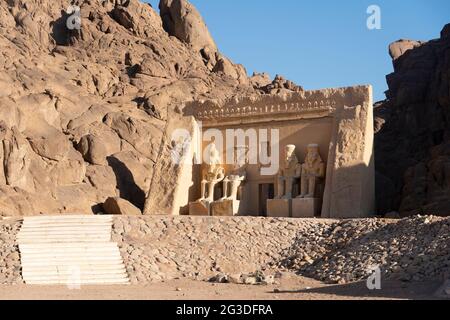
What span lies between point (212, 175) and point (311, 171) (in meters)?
3.41

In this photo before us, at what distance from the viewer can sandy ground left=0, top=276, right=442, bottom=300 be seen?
13430mm

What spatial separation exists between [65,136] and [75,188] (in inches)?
119

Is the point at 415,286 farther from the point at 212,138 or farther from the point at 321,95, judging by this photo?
the point at 212,138

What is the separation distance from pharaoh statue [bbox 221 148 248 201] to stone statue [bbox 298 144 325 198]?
2180 millimetres

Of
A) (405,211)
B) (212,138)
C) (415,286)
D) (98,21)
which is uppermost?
(98,21)

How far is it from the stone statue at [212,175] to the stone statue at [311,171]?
113 inches

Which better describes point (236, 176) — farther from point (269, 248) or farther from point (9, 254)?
point (9, 254)

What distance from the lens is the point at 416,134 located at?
37406 millimetres

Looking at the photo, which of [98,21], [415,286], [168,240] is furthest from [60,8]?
[415,286]

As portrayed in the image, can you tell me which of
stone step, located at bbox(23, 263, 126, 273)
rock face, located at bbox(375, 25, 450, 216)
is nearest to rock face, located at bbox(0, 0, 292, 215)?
stone step, located at bbox(23, 263, 126, 273)

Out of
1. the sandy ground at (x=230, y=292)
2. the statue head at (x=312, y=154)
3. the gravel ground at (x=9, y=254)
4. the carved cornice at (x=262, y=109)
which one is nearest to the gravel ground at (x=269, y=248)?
the gravel ground at (x=9, y=254)

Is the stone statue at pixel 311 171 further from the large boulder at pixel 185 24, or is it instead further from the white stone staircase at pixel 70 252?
the large boulder at pixel 185 24

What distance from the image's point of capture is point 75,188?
31062mm

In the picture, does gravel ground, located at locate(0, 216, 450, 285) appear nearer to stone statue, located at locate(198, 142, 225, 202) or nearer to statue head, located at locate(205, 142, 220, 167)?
stone statue, located at locate(198, 142, 225, 202)
